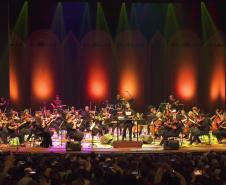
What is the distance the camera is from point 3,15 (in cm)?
2019

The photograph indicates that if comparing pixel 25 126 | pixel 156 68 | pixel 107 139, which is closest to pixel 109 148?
pixel 107 139

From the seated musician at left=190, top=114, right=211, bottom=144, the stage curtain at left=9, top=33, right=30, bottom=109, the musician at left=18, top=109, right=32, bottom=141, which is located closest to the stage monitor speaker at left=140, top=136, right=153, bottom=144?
the seated musician at left=190, top=114, right=211, bottom=144

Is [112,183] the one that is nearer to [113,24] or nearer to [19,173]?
[19,173]

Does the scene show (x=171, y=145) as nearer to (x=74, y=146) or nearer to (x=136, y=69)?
(x=74, y=146)

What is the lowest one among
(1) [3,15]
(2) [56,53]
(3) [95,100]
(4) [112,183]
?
(4) [112,183]

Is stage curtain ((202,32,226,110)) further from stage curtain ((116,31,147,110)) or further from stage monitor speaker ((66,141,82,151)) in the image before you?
stage monitor speaker ((66,141,82,151))

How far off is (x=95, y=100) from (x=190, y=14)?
557 centimetres

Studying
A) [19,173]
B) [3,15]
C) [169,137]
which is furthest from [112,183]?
[3,15]

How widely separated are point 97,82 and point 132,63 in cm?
173

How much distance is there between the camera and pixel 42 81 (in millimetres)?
21609

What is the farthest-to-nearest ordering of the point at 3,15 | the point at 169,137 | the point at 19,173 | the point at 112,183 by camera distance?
the point at 3,15
the point at 169,137
the point at 19,173
the point at 112,183

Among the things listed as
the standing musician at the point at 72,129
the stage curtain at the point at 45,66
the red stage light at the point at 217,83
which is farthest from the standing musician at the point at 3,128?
the red stage light at the point at 217,83

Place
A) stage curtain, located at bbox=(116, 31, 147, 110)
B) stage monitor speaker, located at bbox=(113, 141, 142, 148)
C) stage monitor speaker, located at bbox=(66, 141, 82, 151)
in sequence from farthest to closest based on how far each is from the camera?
stage curtain, located at bbox=(116, 31, 147, 110) < stage monitor speaker, located at bbox=(113, 141, 142, 148) < stage monitor speaker, located at bbox=(66, 141, 82, 151)

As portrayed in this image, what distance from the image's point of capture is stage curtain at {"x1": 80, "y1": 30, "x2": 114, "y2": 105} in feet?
71.4
